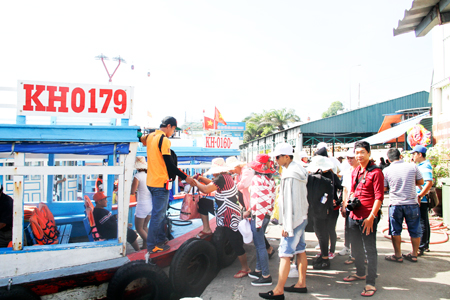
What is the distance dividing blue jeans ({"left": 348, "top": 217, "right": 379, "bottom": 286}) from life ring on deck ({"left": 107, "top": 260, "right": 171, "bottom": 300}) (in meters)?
2.43

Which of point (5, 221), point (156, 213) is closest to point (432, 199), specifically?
point (156, 213)

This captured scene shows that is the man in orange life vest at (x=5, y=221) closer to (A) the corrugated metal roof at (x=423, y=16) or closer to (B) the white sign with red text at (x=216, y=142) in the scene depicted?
(A) the corrugated metal roof at (x=423, y=16)

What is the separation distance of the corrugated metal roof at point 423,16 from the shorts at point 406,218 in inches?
97.7

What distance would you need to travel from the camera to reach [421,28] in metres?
3.62

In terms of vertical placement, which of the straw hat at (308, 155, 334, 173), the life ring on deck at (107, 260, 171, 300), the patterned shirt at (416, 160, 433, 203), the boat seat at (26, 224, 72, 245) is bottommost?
the life ring on deck at (107, 260, 171, 300)

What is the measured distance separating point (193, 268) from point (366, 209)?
238 cm

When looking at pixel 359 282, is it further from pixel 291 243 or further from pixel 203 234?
pixel 203 234

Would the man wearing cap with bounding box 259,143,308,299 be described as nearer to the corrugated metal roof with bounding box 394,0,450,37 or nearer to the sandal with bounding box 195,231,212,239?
the sandal with bounding box 195,231,212,239

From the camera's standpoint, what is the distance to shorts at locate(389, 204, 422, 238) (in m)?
4.36

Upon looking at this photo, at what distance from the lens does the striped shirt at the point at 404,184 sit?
4359 mm

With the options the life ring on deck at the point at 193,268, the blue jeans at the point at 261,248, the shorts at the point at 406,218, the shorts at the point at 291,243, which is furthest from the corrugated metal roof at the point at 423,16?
the life ring on deck at the point at 193,268

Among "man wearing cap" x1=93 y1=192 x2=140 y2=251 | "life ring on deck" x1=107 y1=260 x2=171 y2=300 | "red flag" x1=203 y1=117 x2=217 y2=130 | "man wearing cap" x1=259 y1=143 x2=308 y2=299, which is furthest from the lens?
"red flag" x1=203 y1=117 x2=217 y2=130

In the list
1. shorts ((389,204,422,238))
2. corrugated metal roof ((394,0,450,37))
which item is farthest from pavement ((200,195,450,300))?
corrugated metal roof ((394,0,450,37))

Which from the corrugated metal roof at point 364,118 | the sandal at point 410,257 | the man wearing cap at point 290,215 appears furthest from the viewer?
the corrugated metal roof at point 364,118
